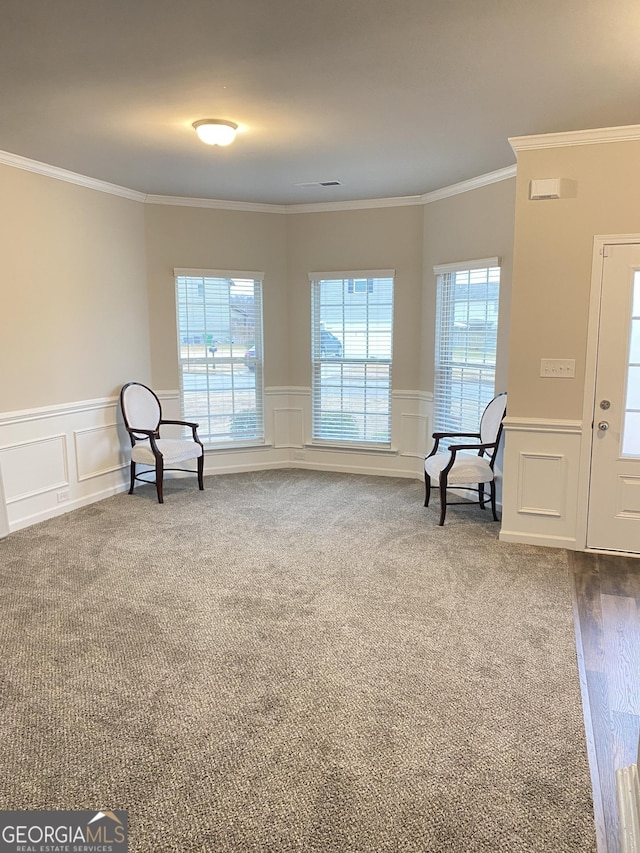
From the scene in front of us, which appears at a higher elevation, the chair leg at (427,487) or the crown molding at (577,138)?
the crown molding at (577,138)

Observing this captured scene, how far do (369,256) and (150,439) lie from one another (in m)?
2.78

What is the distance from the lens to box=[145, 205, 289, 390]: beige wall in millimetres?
5859

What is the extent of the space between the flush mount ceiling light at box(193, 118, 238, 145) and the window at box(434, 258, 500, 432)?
241 cm

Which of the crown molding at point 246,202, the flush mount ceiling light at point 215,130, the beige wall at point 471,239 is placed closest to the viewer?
the flush mount ceiling light at point 215,130

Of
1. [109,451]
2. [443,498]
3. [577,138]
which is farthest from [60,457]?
[577,138]

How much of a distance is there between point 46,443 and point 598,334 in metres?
4.14

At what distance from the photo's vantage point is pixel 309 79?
9.70 ft

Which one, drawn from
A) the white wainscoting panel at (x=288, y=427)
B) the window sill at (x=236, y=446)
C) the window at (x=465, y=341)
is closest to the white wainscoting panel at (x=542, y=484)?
the window at (x=465, y=341)

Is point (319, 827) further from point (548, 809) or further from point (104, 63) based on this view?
point (104, 63)

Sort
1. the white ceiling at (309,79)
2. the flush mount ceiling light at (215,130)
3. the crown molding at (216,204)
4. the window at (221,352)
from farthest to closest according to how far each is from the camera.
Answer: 1. the window at (221,352)
2. the crown molding at (216,204)
3. the flush mount ceiling light at (215,130)
4. the white ceiling at (309,79)

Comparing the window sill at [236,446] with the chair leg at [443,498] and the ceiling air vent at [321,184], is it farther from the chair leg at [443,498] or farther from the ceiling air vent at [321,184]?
the ceiling air vent at [321,184]

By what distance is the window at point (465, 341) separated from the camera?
5.15 m

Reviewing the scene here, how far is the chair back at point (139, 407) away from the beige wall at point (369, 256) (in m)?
1.67

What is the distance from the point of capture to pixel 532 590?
11.6ft
